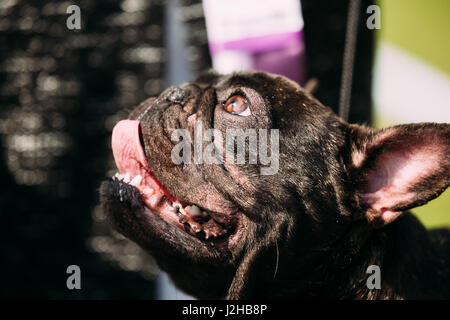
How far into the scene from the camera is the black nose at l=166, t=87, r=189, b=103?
6.04ft

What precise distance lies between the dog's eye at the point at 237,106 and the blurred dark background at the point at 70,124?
75.4 inches

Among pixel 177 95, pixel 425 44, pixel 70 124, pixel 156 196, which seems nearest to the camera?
pixel 156 196

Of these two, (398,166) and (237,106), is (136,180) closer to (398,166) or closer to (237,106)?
(237,106)

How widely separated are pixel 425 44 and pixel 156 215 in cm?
215

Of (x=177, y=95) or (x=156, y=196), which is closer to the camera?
(x=156, y=196)

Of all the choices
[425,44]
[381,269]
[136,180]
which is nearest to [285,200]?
[381,269]

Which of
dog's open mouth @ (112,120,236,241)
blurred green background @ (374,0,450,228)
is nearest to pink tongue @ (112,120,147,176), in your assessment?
dog's open mouth @ (112,120,236,241)

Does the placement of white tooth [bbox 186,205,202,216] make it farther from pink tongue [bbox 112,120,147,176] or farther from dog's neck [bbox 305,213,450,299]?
dog's neck [bbox 305,213,450,299]

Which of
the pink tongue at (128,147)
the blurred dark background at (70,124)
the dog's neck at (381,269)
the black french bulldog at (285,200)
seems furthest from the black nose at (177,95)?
the blurred dark background at (70,124)

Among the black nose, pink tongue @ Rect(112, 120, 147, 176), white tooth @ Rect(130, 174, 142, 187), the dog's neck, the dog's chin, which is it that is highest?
the black nose

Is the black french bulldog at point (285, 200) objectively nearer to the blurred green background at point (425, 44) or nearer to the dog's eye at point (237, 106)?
the dog's eye at point (237, 106)

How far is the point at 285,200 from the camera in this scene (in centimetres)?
163

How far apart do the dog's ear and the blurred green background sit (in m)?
1.07

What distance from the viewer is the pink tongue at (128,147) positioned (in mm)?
1740
